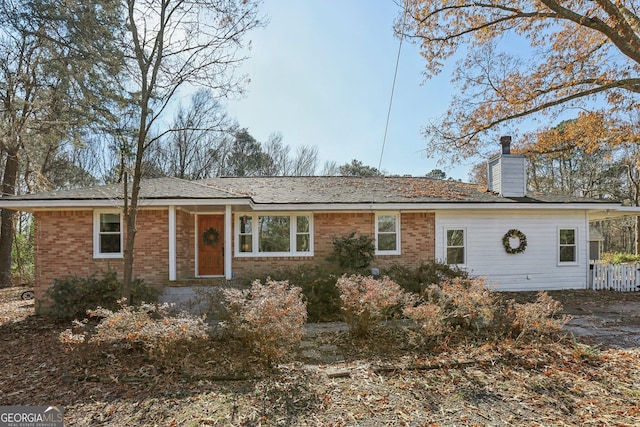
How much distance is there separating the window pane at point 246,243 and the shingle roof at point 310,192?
50.8 inches

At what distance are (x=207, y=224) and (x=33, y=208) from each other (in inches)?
182

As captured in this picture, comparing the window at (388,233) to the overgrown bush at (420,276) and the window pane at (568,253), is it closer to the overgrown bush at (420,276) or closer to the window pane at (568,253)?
the overgrown bush at (420,276)

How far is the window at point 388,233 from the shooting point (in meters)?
11.1

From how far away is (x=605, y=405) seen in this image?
3.91 metres

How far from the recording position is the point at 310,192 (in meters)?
12.0

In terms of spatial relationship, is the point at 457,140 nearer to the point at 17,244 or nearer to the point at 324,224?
the point at 324,224

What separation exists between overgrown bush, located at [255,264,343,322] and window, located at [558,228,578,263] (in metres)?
8.69

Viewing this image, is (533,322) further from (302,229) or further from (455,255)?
(302,229)

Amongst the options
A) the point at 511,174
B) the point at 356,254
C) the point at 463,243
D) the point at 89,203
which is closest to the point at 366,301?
the point at 356,254

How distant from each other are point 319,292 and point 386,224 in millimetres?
3989

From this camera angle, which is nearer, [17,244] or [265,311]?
[265,311]

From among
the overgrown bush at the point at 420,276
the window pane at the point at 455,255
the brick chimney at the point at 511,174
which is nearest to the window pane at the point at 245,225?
the overgrown bush at the point at 420,276

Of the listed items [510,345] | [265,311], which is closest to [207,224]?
[265,311]

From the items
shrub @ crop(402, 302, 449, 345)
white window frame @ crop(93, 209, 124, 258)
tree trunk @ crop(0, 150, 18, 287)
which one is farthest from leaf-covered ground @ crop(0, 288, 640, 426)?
tree trunk @ crop(0, 150, 18, 287)
